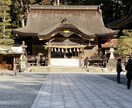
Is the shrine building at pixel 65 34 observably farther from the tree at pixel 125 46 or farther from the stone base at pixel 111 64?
the stone base at pixel 111 64

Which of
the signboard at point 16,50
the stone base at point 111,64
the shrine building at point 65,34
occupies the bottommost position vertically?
the stone base at point 111,64

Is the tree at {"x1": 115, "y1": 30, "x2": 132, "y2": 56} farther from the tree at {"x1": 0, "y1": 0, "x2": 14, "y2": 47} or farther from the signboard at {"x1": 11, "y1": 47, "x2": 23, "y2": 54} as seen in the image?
the tree at {"x1": 0, "y1": 0, "x2": 14, "y2": 47}

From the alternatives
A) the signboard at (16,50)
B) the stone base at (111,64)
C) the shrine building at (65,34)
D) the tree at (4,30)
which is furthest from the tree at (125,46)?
the tree at (4,30)

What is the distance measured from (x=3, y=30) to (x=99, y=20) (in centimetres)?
1388

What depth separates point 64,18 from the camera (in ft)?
141

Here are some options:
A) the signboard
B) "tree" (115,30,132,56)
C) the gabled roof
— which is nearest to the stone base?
"tree" (115,30,132,56)

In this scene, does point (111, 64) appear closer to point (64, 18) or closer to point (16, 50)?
point (64, 18)

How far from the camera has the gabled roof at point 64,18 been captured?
4203 centimetres

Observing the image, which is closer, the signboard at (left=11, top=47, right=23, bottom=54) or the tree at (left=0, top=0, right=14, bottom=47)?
the tree at (left=0, top=0, right=14, bottom=47)

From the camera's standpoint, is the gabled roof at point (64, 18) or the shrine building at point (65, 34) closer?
the shrine building at point (65, 34)

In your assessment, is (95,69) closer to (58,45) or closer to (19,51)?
(58,45)

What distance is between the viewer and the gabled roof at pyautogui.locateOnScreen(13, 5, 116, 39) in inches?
1655

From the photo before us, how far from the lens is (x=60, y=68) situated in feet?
118

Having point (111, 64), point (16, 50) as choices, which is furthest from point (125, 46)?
point (16, 50)
